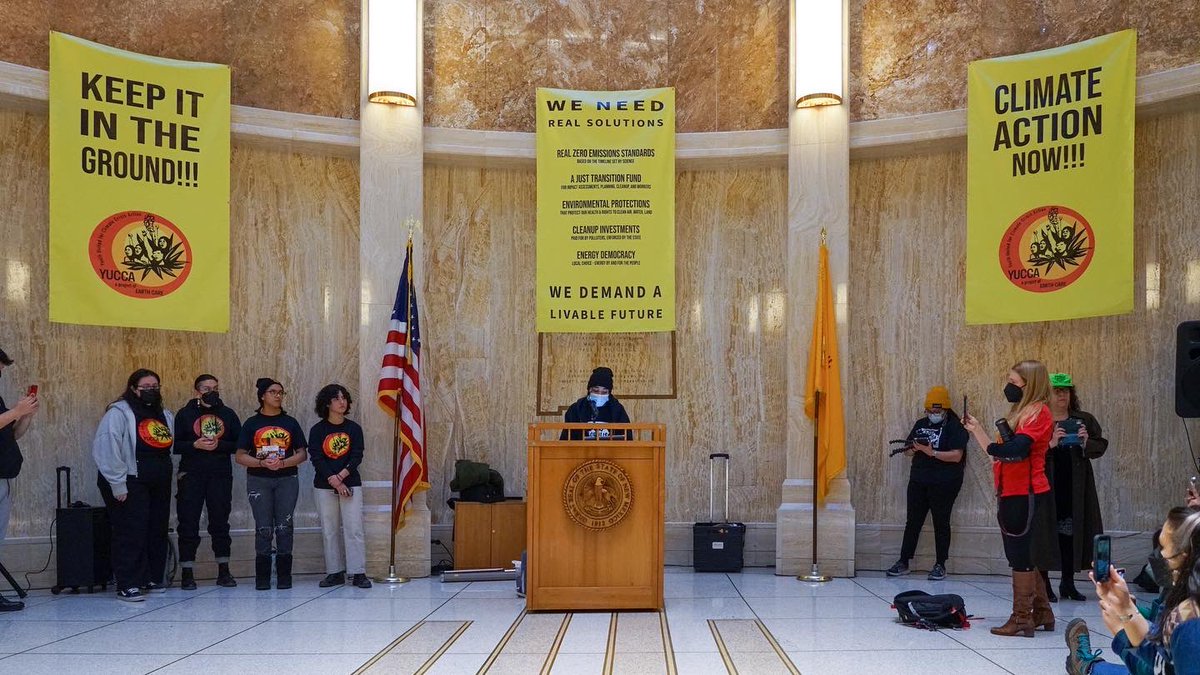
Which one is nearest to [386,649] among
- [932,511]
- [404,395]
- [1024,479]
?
[404,395]

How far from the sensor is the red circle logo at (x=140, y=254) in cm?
825

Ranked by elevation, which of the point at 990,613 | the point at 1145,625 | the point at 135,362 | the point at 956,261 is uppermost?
the point at 956,261

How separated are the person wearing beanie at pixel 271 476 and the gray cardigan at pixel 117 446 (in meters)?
0.80

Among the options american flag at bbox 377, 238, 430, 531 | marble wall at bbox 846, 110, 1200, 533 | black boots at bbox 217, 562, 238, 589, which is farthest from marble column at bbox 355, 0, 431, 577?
marble wall at bbox 846, 110, 1200, 533

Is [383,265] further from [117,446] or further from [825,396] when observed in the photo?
A: [825,396]

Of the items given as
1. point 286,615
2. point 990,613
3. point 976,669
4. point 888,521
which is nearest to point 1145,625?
point 976,669

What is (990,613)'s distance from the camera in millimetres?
6965

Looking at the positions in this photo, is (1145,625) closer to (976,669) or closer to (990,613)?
(976,669)

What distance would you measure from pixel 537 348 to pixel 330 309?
6.52 feet

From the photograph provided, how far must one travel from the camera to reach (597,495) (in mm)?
6754

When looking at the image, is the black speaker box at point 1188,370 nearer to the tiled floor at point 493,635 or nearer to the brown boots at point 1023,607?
the tiled floor at point 493,635

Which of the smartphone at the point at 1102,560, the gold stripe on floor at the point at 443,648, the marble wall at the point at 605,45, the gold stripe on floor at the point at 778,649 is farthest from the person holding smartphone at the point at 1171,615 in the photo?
the marble wall at the point at 605,45

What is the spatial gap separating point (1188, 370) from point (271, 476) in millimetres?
7073

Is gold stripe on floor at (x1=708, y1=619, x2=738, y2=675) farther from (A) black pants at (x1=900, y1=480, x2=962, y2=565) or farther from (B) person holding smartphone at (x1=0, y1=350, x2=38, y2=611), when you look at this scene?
(B) person holding smartphone at (x1=0, y1=350, x2=38, y2=611)
